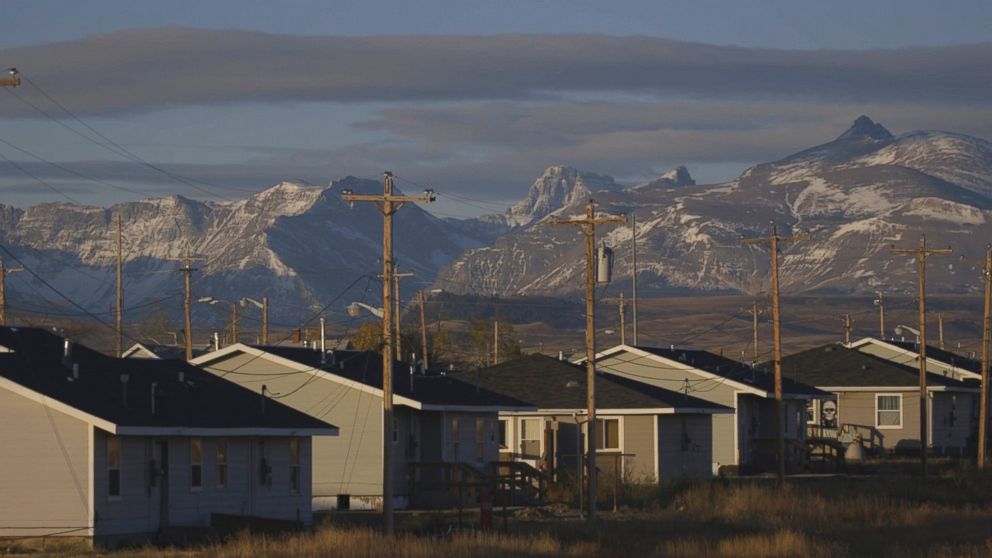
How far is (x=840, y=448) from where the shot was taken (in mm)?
82438

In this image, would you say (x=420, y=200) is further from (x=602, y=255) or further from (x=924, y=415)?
(x=924, y=415)

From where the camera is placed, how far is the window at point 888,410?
9325 centimetres

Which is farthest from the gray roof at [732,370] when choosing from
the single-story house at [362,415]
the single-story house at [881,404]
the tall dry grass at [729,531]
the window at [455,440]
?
the window at [455,440]

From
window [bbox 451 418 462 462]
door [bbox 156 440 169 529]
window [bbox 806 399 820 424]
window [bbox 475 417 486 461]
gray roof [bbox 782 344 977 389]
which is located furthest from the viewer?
window [bbox 806 399 820 424]

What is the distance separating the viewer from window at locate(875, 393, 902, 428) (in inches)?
3671

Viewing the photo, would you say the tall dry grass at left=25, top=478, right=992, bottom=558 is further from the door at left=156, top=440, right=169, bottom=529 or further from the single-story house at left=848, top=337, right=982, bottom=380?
the single-story house at left=848, top=337, right=982, bottom=380

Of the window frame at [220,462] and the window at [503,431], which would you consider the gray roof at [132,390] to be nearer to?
the window frame at [220,462]

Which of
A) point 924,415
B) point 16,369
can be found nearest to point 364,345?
point 924,415

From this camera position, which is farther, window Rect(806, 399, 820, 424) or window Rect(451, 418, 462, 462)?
window Rect(806, 399, 820, 424)

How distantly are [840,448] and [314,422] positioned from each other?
36.5m

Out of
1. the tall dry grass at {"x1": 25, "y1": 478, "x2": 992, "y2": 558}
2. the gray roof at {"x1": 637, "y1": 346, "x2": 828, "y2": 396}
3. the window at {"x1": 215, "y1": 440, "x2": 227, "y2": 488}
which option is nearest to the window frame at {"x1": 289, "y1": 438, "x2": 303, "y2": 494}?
the tall dry grass at {"x1": 25, "y1": 478, "x2": 992, "y2": 558}

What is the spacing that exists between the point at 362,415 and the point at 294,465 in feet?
27.3

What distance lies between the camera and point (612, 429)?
233ft

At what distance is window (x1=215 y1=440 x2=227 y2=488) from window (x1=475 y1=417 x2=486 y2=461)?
1666cm
